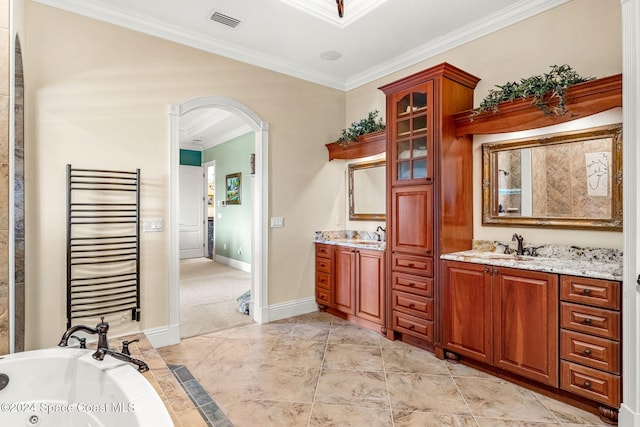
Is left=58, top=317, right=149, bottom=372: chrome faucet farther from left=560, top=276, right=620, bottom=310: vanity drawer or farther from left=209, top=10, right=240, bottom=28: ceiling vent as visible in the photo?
left=209, top=10, right=240, bottom=28: ceiling vent

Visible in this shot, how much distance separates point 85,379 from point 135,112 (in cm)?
228

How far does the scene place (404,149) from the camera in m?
3.33

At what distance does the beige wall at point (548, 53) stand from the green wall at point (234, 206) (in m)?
4.17

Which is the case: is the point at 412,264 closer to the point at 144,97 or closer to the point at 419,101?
the point at 419,101

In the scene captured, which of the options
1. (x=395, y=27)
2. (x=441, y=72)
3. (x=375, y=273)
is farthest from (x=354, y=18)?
(x=375, y=273)

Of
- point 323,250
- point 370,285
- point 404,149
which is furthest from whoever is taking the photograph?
point 323,250

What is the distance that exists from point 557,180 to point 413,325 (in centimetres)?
171

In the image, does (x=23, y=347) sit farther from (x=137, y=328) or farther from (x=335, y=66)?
(x=335, y=66)

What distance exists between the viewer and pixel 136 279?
3105 millimetres

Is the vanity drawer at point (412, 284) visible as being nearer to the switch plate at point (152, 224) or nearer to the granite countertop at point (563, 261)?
the granite countertop at point (563, 261)

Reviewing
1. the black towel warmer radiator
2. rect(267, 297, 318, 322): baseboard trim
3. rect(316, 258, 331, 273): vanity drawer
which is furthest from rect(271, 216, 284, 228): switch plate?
the black towel warmer radiator

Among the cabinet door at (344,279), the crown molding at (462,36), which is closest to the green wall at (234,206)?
the cabinet door at (344,279)

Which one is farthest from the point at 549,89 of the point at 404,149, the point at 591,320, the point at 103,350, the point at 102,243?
the point at 102,243

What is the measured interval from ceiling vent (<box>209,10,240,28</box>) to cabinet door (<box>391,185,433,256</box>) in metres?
2.19
